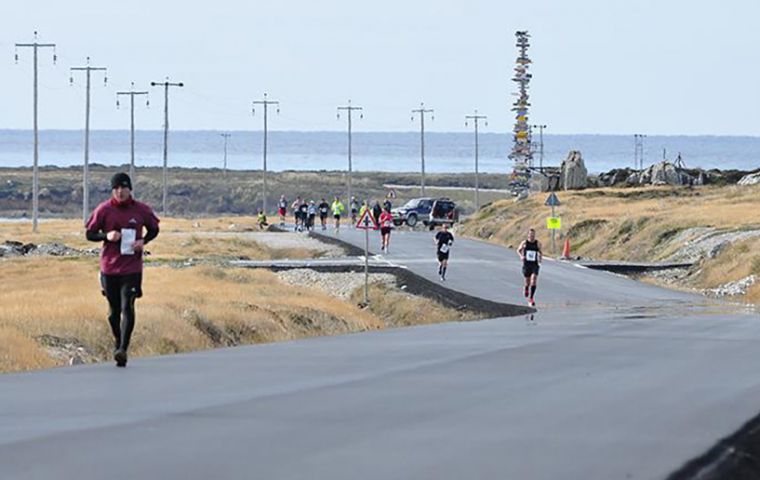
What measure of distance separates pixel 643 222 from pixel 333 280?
25.0 m

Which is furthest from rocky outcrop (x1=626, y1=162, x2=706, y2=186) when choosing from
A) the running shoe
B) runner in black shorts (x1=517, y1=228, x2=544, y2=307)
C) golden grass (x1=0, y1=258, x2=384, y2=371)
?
the running shoe

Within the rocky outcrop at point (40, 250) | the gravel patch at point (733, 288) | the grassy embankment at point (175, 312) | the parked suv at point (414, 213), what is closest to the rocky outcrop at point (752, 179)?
the parked suv at point (414, 213)

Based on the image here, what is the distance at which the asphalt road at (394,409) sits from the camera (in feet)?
36.5

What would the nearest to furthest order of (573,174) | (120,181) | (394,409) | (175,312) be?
1. (394,409)
2. (120,181)
3. (175,312)
4. (573,174)

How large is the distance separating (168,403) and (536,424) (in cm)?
317

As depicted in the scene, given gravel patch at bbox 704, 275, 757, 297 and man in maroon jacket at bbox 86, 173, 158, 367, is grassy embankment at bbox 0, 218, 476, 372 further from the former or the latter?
gravel patch at bbox 704, 275, 757, 297

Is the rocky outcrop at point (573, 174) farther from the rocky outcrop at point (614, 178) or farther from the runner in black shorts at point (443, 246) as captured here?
the runner in black shorts at point (443, 246)

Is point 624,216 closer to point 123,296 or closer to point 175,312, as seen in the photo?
point 175,312

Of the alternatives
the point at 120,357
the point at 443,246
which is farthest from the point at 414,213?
the point at 120,357

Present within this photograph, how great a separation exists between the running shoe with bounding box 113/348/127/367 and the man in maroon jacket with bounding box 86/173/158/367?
39 centimetres

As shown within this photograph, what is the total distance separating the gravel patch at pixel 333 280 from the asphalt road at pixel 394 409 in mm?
23325

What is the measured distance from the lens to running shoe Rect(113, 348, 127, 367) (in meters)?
18.1

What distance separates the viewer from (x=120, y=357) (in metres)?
18.1

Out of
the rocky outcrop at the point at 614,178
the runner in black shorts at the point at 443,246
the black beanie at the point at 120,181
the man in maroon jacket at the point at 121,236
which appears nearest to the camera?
the black beanie at the point at 120,181
